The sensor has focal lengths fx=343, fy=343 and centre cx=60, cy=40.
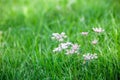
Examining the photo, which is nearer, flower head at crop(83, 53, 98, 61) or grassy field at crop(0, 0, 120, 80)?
flower head at crop(83, 53, 98, 61)

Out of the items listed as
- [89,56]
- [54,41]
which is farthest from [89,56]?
[54,41]

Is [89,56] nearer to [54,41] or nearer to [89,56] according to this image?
[89,56]

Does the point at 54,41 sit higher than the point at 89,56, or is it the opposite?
the point at 54,41

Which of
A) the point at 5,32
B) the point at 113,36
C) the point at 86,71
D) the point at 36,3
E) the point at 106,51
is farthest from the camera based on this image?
the point at 36,3

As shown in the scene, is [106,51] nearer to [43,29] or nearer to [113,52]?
[113,52]

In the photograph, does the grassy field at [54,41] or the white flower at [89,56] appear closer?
the white flower at [89,56]

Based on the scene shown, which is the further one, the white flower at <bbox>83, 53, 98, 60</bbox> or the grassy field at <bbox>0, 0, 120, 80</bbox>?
the grassy field at <bbox>0, 0, 120, 80</bbox>

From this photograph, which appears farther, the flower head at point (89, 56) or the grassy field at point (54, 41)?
the grassy field at point (54, 41)

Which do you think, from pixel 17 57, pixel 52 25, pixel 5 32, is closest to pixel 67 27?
pixel 52 25
